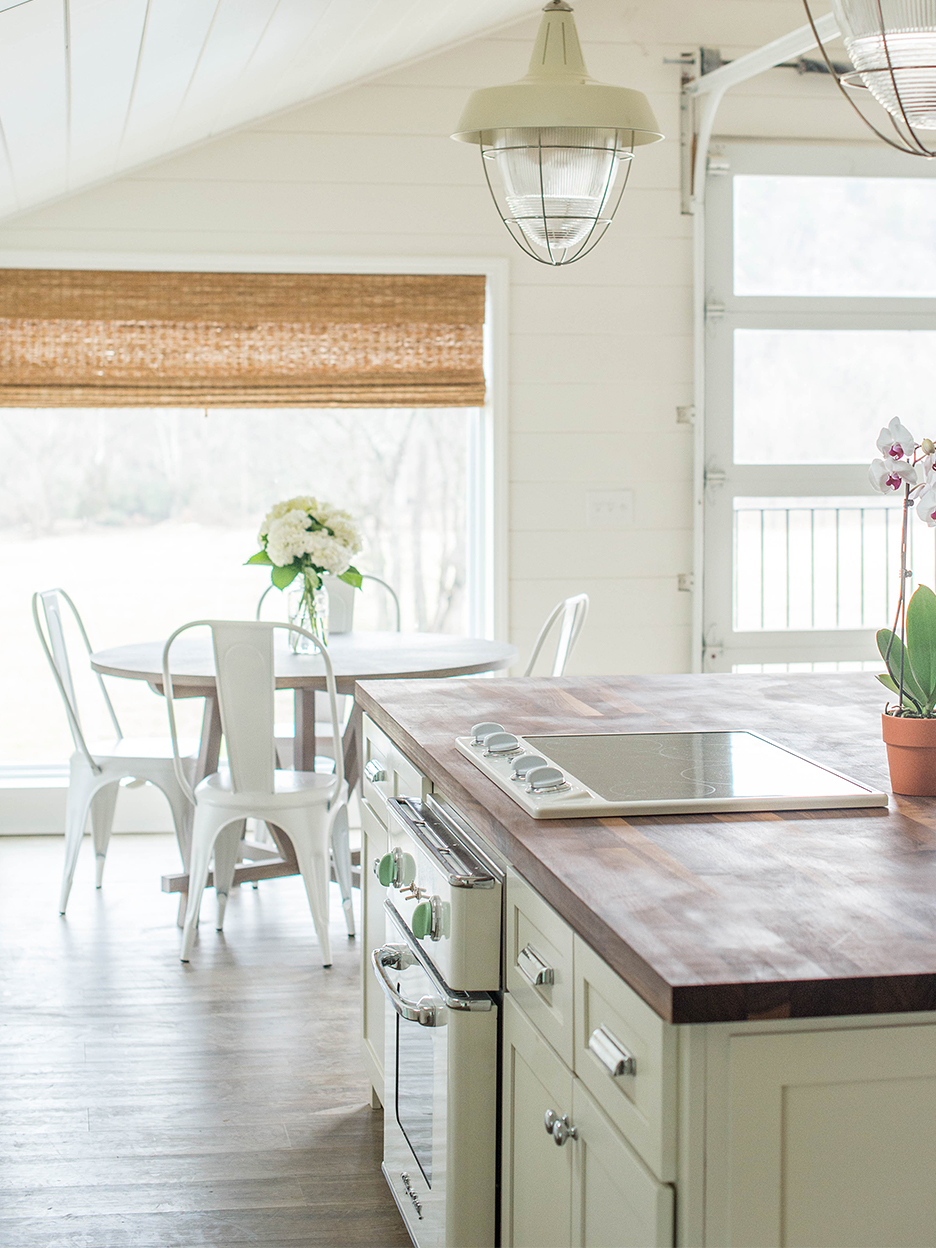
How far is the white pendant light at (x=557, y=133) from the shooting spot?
81.2 inches

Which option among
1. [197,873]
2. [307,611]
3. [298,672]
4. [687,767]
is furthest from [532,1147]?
[307,611]

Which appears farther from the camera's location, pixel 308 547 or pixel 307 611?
pixel 307 611

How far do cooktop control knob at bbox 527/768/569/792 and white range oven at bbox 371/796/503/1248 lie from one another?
0.38ft

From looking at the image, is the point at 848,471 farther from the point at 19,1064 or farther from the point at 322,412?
the point at 19,1064

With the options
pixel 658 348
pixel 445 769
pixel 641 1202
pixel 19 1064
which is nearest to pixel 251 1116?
pixel 19 1064

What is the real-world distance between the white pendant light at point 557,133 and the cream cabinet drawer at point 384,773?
0.82 metres

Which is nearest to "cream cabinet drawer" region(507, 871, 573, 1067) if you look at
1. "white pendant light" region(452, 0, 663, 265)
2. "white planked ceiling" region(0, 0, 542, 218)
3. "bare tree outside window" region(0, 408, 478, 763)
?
"white pendant light" region(452, 0, 663, 265)

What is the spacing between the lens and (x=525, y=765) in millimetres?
1581

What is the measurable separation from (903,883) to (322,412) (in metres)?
3.80

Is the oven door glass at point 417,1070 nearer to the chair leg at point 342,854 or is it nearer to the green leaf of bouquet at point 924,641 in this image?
the green leaf of bouquet at point 924,641

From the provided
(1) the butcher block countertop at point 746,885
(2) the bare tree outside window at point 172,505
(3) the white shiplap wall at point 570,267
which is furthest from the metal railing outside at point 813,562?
(1) the butcher block countertop at point 746,885

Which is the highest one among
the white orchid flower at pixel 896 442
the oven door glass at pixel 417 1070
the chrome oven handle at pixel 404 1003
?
the white orchid flower at pixel 896 442

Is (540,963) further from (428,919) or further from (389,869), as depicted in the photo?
(389,869)

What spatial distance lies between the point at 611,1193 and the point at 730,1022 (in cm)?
28
